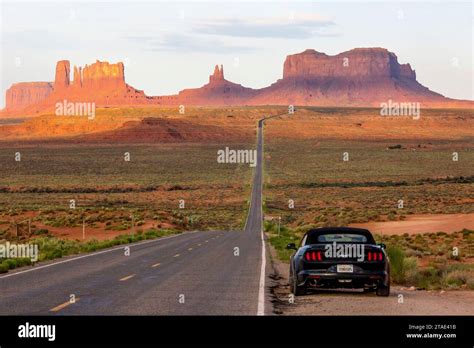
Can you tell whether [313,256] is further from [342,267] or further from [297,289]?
[297,289]

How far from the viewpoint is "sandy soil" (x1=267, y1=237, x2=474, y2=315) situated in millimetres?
14961

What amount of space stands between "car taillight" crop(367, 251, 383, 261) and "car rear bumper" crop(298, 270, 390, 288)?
25 centimetres

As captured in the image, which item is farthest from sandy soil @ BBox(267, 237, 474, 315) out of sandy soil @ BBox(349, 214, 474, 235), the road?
sandy soil @ BBox(349, 214, 474, 235)

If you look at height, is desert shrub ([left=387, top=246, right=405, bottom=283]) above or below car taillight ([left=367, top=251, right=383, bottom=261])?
below

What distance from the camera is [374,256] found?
55.6 ft

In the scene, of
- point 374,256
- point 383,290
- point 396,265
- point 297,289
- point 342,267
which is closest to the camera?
point 342,267

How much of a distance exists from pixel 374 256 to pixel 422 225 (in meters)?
36.2

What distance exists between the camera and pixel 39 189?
4013 inches

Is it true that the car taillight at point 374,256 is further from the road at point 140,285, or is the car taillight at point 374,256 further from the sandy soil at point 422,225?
the sandy soil at point 422,225

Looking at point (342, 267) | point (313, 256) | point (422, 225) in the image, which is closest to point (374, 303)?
point (342, 267)

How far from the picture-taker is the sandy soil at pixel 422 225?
4850cm

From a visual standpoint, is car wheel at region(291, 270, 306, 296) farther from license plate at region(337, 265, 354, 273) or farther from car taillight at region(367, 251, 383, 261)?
car taillight at region(367, 251, 383, 261)
